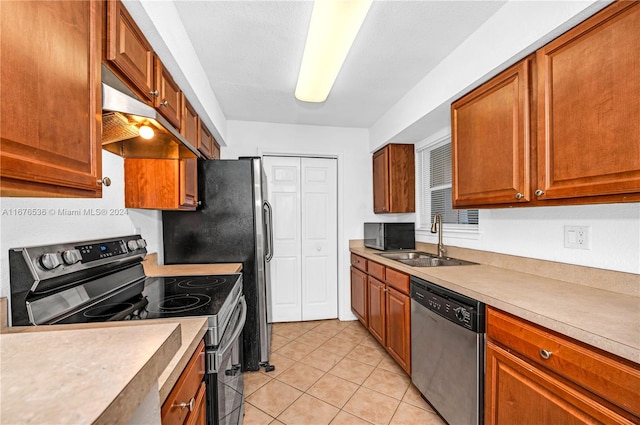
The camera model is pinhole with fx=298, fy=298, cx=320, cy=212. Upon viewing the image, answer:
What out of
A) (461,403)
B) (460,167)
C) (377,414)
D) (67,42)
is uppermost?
(67,42)

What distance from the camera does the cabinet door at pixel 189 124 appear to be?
1957 mm

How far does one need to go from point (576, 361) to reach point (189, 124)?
7.78 feet

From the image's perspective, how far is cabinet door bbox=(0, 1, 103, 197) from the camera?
617 millimetres

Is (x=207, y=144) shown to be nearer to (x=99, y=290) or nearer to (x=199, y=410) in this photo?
(x=99, y=290)

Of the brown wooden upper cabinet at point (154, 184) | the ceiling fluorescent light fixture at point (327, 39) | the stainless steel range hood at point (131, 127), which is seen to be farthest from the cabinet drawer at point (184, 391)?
the ceiling fluorescent light fixture at point (327, 39)

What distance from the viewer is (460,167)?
199 cm

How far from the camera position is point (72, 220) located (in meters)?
1.35

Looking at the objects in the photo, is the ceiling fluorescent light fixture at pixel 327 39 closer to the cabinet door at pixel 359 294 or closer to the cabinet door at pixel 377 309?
the cabinet door at pixel 377 309

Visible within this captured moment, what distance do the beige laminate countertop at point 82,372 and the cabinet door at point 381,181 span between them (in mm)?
2902

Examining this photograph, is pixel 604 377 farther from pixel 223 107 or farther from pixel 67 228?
pixel 223 107

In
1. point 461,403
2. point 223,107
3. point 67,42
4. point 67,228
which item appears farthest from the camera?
point 223,107

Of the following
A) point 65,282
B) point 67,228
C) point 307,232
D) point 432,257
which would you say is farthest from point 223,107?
point 432,257

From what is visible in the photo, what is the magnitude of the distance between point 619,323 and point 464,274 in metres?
0.81

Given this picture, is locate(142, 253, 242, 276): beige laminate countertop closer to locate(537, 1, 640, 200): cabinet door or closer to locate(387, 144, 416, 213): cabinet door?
locate(387, 144, 416, 213): cabinet door
